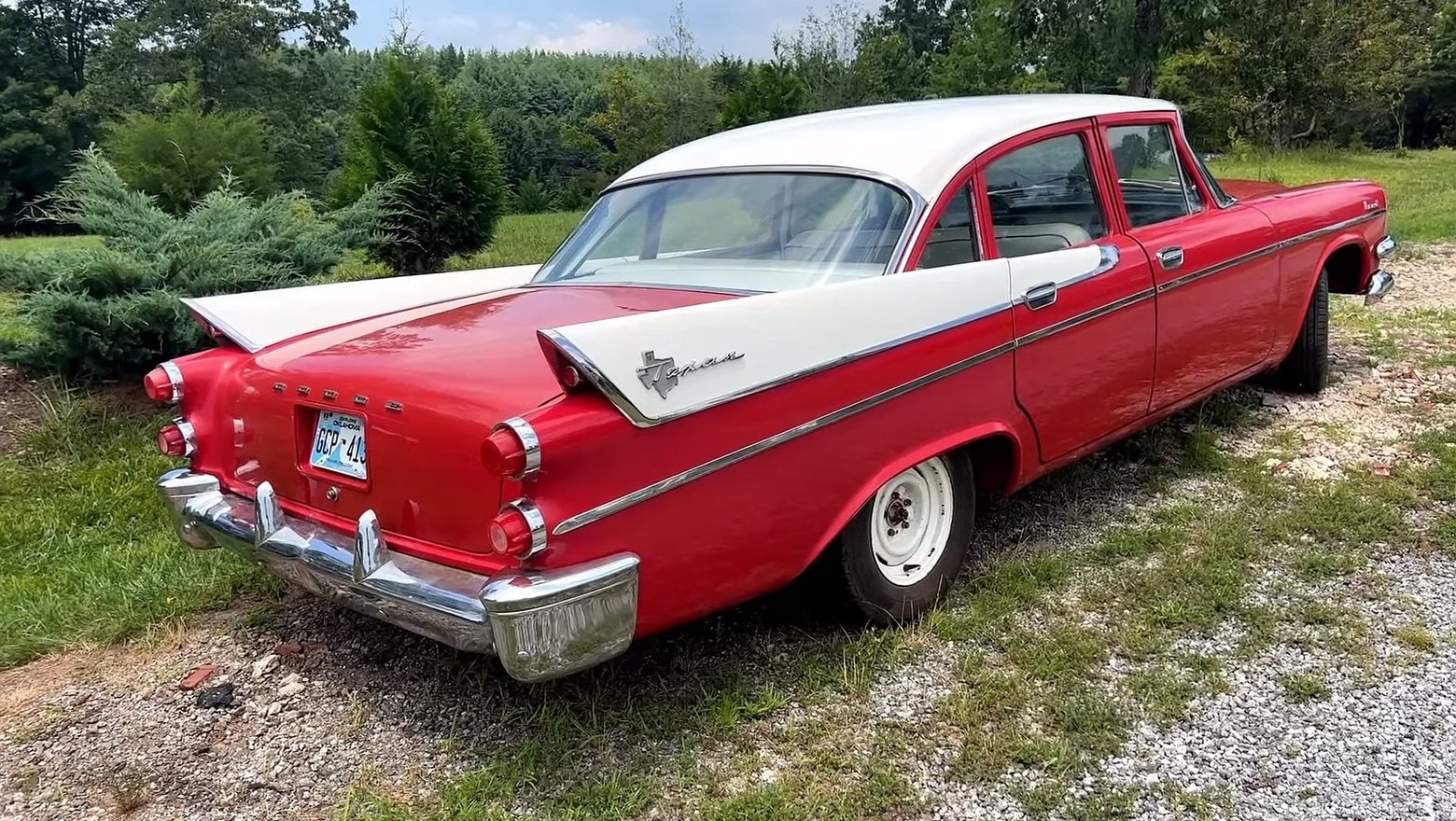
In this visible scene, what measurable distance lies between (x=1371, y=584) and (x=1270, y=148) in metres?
26.0

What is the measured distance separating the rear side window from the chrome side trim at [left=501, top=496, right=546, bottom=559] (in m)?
1.49

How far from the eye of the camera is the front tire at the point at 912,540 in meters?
2.84

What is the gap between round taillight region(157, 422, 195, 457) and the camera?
303cm

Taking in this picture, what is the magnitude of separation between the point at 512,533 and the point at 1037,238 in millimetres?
2240

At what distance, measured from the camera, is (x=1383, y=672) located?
269 cm

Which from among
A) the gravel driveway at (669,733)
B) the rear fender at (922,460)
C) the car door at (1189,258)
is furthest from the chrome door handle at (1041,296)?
the gravel driveway at (669,733)

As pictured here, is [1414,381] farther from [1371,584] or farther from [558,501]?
[558,501]

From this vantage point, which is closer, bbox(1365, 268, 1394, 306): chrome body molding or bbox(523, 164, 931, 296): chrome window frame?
bbox(523, 164, 931, 296): chrome window frame

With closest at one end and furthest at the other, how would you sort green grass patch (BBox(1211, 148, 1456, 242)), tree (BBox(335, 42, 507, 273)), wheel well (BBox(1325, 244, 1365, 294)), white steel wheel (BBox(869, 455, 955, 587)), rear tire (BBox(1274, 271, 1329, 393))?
white steel wheel (BBox(869, 455, 955, 587)) < rear tire (BBox(1274, 271, 1329, 393)) < wheel well (BBox(1325, 244, 1365, 294)) < tree (BBox(335, 42, 507, 273)) < green grass patch (BBox(1211, 148, 1456, 242))

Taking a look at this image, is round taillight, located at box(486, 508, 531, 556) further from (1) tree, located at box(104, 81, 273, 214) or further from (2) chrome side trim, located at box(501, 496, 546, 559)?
(1) tree, located at box(104, 81, 273, 214)

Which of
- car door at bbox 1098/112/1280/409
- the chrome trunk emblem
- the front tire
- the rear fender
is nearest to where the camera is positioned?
the chrome trunk emblem

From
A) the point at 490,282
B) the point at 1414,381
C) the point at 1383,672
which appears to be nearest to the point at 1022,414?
the point at 1383,672

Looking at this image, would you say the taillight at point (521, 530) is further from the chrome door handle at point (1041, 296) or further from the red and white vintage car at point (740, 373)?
the chrome door handle at point (1041, 296)

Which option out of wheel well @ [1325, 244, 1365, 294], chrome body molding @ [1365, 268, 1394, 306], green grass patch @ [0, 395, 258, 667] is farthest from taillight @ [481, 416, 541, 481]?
chrome body molding @ [1365, 268, 1394, 306]
